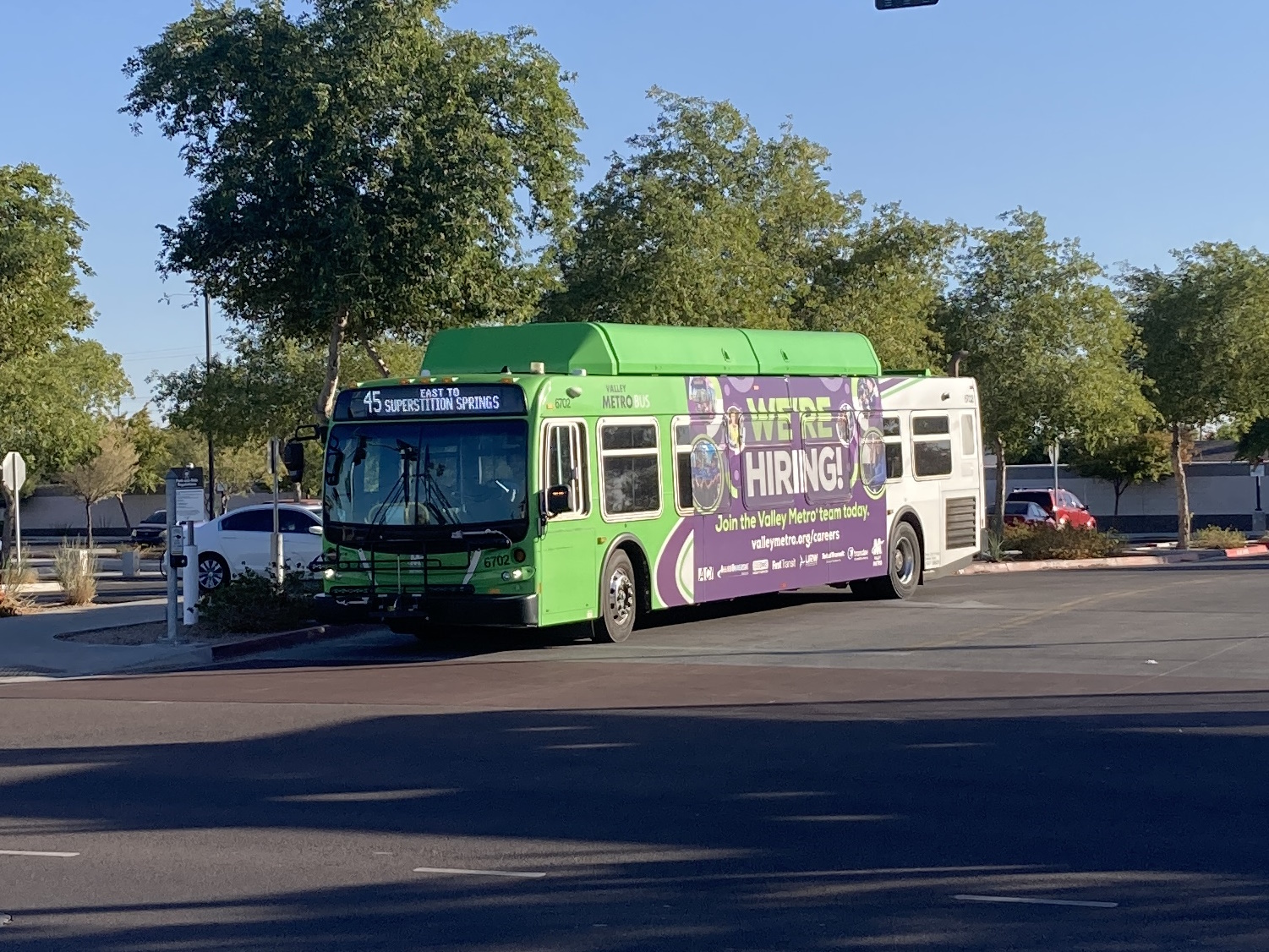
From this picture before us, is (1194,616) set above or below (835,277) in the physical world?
below

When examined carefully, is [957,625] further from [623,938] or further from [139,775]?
A: [623,938]

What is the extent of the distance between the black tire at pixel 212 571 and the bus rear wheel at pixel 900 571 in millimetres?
10989

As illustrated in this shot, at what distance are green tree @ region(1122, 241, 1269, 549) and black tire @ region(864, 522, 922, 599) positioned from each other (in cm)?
1853

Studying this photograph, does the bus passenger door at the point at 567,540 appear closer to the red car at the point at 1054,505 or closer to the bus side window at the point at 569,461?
the bus side window at the point at 569,461

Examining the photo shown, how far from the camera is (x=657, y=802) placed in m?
9.27

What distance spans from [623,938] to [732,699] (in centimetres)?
702

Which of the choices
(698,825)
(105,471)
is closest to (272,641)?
(698,825)

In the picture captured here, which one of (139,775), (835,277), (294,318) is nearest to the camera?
(139,775)

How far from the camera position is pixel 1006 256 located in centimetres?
3853

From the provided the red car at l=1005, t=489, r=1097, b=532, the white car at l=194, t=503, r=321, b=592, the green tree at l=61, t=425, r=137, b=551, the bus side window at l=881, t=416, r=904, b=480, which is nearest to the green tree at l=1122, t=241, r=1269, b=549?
the red car at l=1005, t=489, r=1097, b=532

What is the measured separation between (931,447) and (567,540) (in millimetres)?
9229

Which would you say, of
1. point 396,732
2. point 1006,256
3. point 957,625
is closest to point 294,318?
point 957,625

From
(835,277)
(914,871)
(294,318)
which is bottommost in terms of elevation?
(914,871)

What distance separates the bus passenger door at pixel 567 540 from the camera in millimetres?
16875
